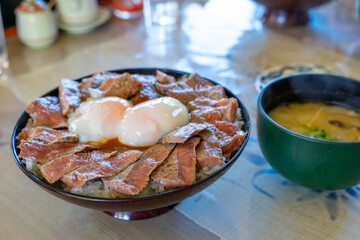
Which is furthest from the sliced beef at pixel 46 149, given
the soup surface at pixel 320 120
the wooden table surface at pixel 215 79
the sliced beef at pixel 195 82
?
the soup surface at pixel 320 120

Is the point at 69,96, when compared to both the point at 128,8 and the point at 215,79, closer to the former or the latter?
the point at 215,79

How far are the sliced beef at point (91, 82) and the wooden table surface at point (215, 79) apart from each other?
427mm

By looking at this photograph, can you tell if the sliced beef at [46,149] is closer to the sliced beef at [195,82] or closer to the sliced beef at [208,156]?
the sliced beef at [208,156]

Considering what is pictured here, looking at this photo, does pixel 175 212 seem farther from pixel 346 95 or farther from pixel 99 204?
pixel 346 95

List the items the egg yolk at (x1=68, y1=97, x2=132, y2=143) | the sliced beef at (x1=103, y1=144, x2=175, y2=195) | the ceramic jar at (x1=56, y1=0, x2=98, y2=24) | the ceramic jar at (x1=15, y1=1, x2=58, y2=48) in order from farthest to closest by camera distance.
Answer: the ceramic jar at (x1=56, y1=0, x2=98, y2=24) → the ceramic jar at (x1=15, y1=1, x2=58, y2=48) → the egg yolk at (x1=68, y1=97, x2=132, y2=143) → the sliced beef at (x1=103, y1=144, x2=175, y2=195)

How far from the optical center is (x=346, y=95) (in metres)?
1.48

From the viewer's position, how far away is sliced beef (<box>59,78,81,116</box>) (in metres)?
1.38

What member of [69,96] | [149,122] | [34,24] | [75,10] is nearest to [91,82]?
[69,96]

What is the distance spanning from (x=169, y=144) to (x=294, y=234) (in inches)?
20.7

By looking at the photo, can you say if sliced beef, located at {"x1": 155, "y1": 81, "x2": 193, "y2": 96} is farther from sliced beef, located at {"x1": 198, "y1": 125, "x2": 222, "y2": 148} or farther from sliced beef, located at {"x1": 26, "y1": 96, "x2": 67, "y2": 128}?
sliced beef, located at {"x1": 26, "y1": 96, "x2": 67, "y2": 128}

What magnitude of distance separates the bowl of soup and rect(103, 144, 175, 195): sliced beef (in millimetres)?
387

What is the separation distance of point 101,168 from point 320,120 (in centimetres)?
88

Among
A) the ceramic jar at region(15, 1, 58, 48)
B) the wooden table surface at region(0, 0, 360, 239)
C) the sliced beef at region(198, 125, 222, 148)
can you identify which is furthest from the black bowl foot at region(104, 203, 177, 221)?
the ceramic jar at region(15, 1, 58, 48)

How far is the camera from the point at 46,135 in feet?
4.18
